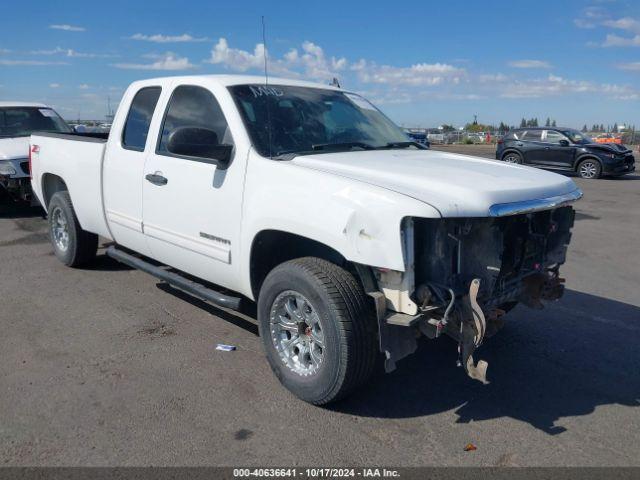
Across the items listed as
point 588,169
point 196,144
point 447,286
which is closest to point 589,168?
point 588,169

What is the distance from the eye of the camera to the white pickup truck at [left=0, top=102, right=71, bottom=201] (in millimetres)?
9398

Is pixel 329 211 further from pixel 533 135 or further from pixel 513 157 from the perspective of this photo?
pixel 513 157

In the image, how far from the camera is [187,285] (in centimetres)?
459

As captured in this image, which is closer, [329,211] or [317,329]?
[329,211]

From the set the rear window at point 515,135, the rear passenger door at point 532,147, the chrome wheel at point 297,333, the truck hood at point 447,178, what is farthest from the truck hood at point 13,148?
the rear window at point 515,135

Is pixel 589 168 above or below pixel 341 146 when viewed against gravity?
below

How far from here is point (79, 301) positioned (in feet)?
18.1

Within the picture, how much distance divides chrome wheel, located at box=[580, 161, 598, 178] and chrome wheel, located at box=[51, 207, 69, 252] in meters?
17.1

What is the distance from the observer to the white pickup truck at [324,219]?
10.5ft

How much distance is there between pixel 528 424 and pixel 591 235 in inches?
265

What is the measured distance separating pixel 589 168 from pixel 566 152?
2.91 ft

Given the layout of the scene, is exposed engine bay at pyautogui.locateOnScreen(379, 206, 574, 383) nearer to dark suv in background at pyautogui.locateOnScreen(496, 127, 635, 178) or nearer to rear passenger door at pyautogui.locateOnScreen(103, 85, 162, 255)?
rear passenger door at pyautogui.locateOnScreen(103, 85, 162, 255)

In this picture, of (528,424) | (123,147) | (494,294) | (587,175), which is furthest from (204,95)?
(587,175)

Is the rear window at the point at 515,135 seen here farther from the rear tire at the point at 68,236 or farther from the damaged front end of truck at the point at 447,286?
the damaged front end of truck at the point at 447,286
